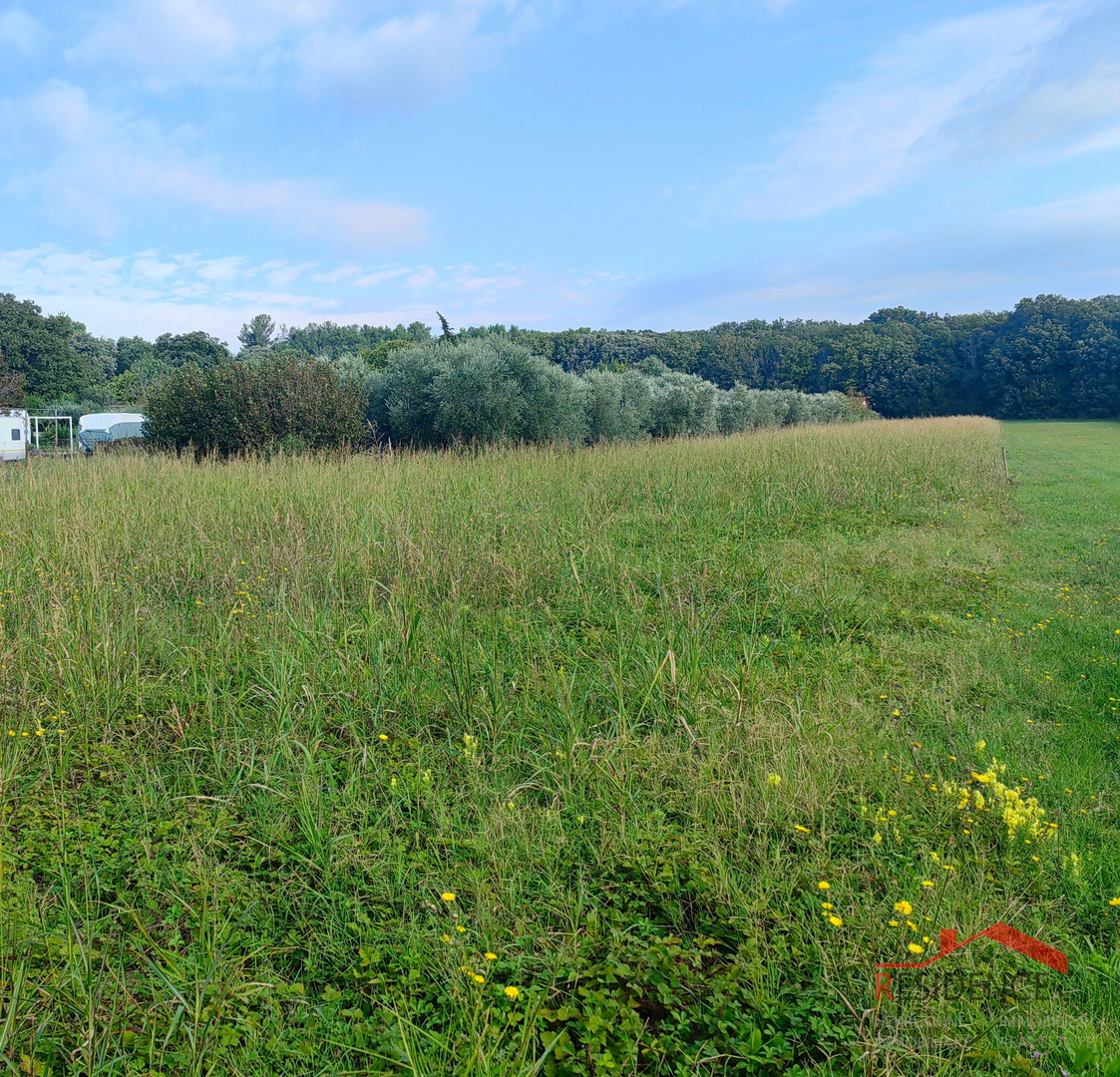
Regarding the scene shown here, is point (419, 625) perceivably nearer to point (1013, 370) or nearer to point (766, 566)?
point (766, 566)

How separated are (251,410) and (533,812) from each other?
42.5 ft

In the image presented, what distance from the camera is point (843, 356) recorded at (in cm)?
6112

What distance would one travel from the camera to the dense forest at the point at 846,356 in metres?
49.2

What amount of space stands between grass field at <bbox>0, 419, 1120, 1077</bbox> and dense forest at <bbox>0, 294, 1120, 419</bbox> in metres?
38.9

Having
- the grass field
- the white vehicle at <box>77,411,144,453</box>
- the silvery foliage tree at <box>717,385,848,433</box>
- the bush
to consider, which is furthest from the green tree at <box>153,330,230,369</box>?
the grass field

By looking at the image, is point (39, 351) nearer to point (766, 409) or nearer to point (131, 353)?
point (131, 353)

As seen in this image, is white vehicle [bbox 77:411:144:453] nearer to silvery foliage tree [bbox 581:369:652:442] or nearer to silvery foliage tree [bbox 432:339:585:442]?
silvery foliage tree [bbox 432:339:585:442]

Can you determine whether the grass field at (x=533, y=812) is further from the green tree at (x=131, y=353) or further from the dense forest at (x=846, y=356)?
the green tree at (x=131, y=353)

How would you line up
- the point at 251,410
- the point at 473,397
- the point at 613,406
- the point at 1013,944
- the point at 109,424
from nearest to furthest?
the point at 1013,944 < the point at 251,410 < the point at 473,397 < the point at 613,406 < the point at 109,424

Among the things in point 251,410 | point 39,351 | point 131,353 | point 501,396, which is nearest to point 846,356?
point 501,396

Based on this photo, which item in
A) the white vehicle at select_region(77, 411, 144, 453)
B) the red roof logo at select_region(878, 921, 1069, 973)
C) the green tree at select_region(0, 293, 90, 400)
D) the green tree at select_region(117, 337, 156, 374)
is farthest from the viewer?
the green tree at select_region(117, 337, 156, 374)

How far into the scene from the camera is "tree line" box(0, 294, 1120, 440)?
4903 centimetres

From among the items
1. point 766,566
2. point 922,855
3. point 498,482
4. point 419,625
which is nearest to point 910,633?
point 766,566

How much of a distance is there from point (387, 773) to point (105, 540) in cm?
447
